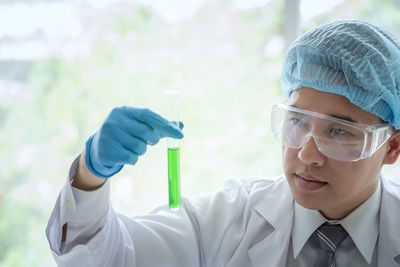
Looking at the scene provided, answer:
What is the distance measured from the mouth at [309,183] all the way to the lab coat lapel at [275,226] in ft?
0.89

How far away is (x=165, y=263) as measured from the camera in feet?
5.14

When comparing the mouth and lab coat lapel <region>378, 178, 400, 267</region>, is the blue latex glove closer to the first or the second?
the mouth

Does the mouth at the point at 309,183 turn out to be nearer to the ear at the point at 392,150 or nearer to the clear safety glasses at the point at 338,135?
the clear safety glasses at the point at 338,135

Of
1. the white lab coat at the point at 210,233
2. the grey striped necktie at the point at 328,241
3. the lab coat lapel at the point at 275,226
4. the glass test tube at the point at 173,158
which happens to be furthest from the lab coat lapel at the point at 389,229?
the glass test tube at the point at 173,158

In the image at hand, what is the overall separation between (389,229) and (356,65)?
63 centimetres

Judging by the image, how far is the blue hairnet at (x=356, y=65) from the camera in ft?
4.44

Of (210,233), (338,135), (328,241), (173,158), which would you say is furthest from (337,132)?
(210,233)

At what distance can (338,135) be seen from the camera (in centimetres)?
138

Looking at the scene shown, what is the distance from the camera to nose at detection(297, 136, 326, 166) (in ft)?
4.53

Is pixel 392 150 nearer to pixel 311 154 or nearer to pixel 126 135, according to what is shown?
pixel 311 154

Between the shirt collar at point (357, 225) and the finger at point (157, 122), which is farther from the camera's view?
the shirt collar at point (357, 225)

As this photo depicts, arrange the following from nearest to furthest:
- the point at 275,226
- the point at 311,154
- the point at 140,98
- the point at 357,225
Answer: the point at 311,154, the point at 357,225, the point at 275,226, the point at 140,98

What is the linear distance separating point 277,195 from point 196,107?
3.55 ft

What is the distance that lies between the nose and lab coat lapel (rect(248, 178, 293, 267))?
0.36 meters
